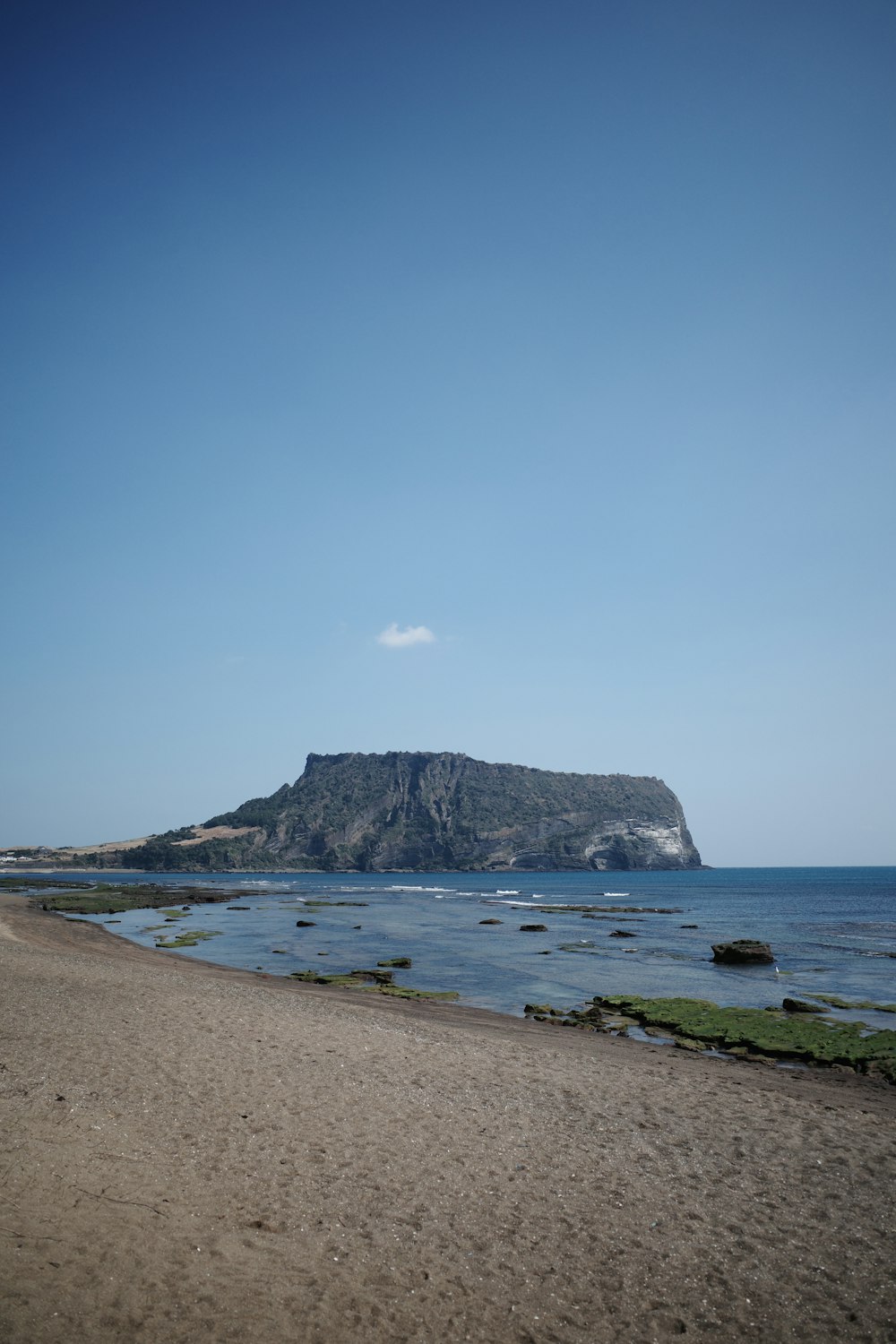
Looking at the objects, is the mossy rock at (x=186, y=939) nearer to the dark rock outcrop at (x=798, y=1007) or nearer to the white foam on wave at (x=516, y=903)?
the dark rock outcrop at (x=798, y=1007)

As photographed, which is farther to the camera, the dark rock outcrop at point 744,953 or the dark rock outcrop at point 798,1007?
the dark rock outcrop at point 744,953

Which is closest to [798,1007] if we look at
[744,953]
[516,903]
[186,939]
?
[744,953]

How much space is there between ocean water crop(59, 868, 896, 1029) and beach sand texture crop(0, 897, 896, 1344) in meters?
14.1

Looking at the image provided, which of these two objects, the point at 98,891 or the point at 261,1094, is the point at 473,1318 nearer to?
the point at 261,1094

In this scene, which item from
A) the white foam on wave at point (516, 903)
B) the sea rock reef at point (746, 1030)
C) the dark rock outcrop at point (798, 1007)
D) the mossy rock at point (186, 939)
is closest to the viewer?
the sea rock reef at point (746, 1030)

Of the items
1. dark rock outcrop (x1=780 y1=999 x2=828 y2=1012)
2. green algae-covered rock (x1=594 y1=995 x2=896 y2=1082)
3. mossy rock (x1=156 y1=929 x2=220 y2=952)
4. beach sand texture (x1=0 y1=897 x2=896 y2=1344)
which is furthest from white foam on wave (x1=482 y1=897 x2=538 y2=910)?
beach sand texture (x1=0 y1=897 x2=896 y2=1344)

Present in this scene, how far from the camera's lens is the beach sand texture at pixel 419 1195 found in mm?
7699

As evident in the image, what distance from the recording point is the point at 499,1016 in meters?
26.5

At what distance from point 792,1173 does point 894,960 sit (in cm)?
4297

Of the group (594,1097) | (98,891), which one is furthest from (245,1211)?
(98,891)

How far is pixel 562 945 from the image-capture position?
174ft

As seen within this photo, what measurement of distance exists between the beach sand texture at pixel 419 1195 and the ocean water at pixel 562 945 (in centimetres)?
1413

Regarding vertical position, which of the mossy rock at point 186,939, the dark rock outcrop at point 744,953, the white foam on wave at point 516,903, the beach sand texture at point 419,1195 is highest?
the beach sand texture at point 419,1195


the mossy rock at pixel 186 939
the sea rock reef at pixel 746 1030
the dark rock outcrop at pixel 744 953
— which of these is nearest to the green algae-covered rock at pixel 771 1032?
the sea rock reef at pixel 746 1030
